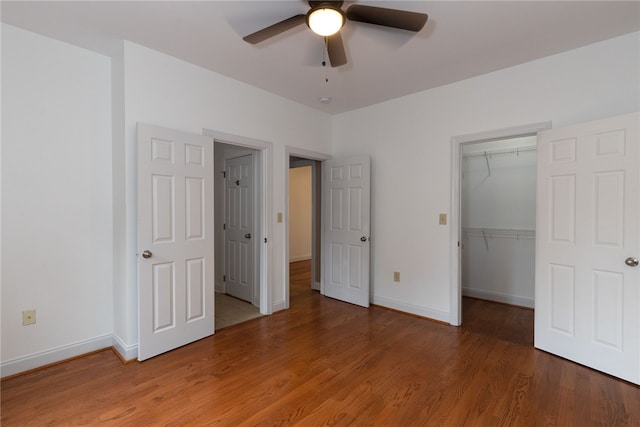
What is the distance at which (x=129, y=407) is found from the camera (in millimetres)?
2006

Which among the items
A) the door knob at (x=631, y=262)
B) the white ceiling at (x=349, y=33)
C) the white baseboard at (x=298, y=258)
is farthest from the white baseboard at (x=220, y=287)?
the door knob at (x=631, y=262)

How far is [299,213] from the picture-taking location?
7773 mm

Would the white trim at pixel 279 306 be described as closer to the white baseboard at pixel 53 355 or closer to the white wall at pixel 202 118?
the white wall at pixel 202 118

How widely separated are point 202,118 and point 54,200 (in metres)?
1.42

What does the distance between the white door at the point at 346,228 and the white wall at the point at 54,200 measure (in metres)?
2.59

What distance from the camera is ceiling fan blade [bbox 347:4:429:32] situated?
1800 mm

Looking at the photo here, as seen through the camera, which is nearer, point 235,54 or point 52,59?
point 52,59

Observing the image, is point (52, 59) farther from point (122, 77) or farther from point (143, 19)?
point (143, 19)

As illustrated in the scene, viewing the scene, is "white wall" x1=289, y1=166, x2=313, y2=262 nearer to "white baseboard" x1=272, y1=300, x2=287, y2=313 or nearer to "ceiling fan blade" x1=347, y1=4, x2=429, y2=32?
"white baseboard" x1=272, y1=300, x2=287, y2=313

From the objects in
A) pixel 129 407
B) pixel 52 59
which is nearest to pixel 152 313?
pixel 129 407

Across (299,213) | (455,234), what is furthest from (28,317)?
(299,213)

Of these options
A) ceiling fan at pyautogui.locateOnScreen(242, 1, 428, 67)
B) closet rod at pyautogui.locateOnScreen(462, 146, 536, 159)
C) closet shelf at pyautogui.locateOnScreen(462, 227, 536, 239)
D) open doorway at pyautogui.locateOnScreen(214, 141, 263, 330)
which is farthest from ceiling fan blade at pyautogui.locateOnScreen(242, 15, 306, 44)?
closet shelf at pyautogui.locateOnScreen(462, 227, 536, 239)

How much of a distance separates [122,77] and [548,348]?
4374 millimetres

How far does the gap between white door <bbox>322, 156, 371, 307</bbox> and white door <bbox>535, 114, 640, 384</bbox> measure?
185 cm
